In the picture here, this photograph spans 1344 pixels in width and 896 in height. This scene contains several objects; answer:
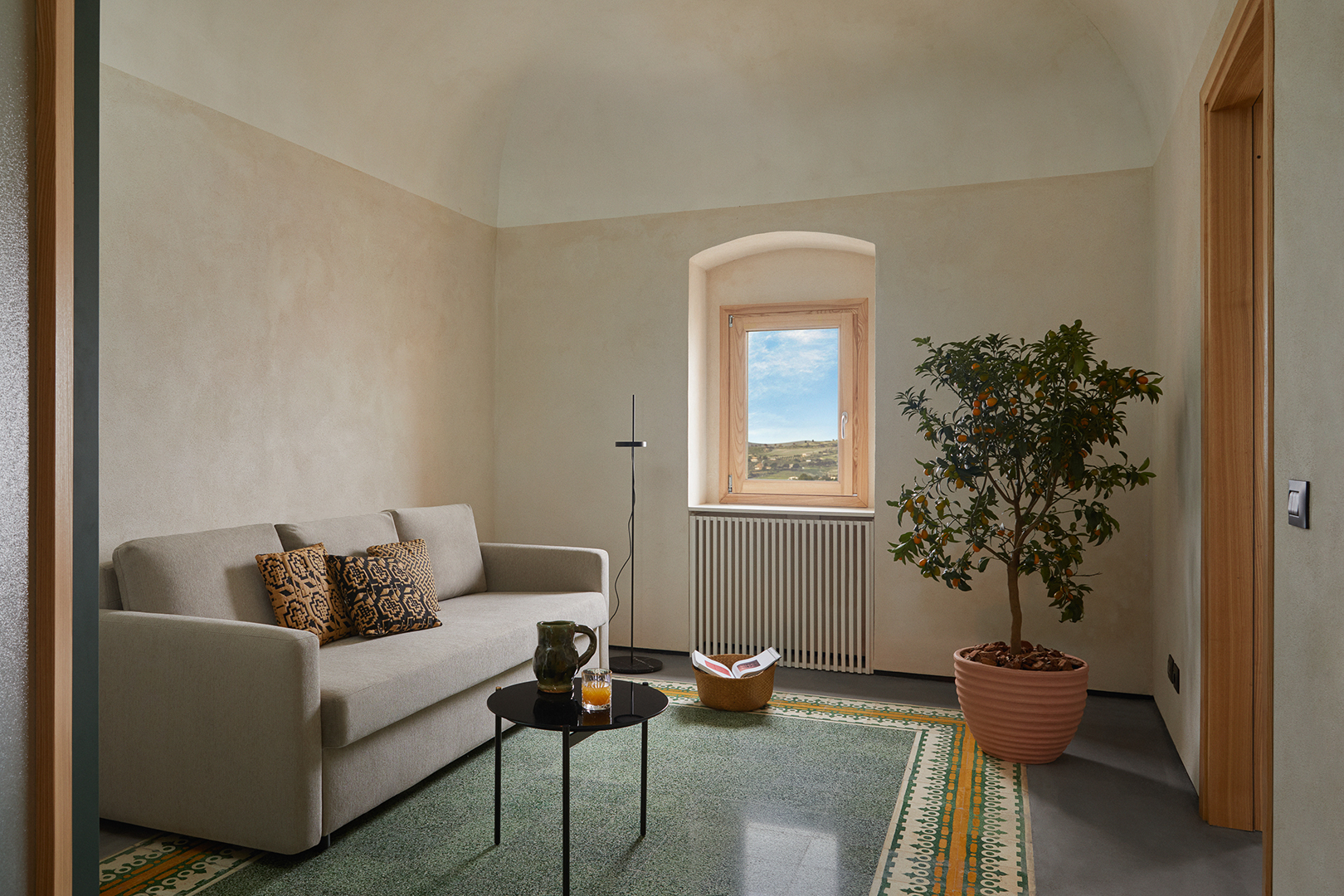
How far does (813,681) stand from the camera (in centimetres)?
440

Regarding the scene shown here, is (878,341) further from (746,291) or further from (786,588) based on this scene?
(786,588)

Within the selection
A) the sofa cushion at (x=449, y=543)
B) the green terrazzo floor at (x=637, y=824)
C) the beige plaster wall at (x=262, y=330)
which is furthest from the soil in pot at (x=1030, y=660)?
the beige plaster wall at (x=262, y=330)

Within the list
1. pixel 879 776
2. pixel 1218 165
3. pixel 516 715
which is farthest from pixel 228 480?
pixel 1218 165

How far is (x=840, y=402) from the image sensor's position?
5090mm

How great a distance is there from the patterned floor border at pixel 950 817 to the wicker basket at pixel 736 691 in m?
0.10

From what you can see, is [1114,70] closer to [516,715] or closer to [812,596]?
[812,596]

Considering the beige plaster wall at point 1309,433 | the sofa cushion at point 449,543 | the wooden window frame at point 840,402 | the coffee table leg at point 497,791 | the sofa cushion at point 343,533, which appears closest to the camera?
the beige plaster wall at point 1309,433

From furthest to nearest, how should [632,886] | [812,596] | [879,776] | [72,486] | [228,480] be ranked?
[812,596] < [228,480] < [879,776] < [632,886] < [72,486]

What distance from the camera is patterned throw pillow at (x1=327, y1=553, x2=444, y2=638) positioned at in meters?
3.32

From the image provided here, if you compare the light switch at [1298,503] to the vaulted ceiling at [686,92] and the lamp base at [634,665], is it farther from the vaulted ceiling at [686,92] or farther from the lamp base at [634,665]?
the lamp base at [634,665]

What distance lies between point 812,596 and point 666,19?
3003 millimetres

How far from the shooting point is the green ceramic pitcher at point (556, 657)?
8.34 ft

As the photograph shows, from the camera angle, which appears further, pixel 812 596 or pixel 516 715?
pixel 812 596

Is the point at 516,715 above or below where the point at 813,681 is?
above
